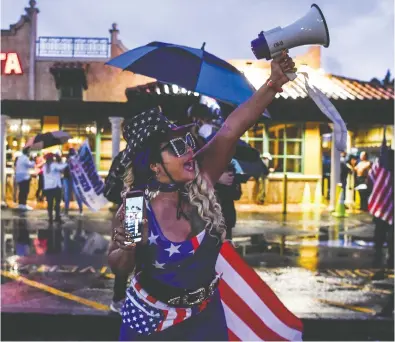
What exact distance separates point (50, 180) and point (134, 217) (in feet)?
36.9

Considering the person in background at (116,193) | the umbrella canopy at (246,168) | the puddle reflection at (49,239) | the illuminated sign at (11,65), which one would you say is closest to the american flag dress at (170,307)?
the person in background at (116,193)

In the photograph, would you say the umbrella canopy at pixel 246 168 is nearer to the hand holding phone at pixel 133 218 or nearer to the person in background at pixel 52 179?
the hand holding phone at pixel 133 218

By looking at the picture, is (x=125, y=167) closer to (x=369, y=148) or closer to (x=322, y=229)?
(x=322, y=229)

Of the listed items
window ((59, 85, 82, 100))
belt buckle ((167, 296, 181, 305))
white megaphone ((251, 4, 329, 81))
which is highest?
window ((59, 85, 82, 100))

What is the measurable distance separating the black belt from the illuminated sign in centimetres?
1909

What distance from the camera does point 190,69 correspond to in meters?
3.70

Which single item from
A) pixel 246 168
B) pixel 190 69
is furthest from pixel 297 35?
pixel 246 168

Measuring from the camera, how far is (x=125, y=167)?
2.69 m

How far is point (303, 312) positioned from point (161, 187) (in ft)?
12.3

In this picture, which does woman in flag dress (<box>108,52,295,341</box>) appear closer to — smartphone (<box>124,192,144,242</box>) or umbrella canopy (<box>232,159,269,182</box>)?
smartphone (<box>124,192,144,242</box>)

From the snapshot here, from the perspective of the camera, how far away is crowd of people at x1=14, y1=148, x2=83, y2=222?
1312cm

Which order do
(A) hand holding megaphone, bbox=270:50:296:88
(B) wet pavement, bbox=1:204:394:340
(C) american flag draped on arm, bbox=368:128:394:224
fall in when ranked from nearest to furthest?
(A) hand holding megaphone, bbox=270:50:296:88 → (B) wet pavement, bbox=1:204:394:340 → (C) american flag draped on arm, bbox=368:128:394:224

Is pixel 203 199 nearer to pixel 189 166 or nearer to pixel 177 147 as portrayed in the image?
pixel 189 166

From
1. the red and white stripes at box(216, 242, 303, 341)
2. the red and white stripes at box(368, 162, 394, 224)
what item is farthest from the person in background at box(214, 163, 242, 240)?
the red and white stripes at box(368, 162, 394, 224)
